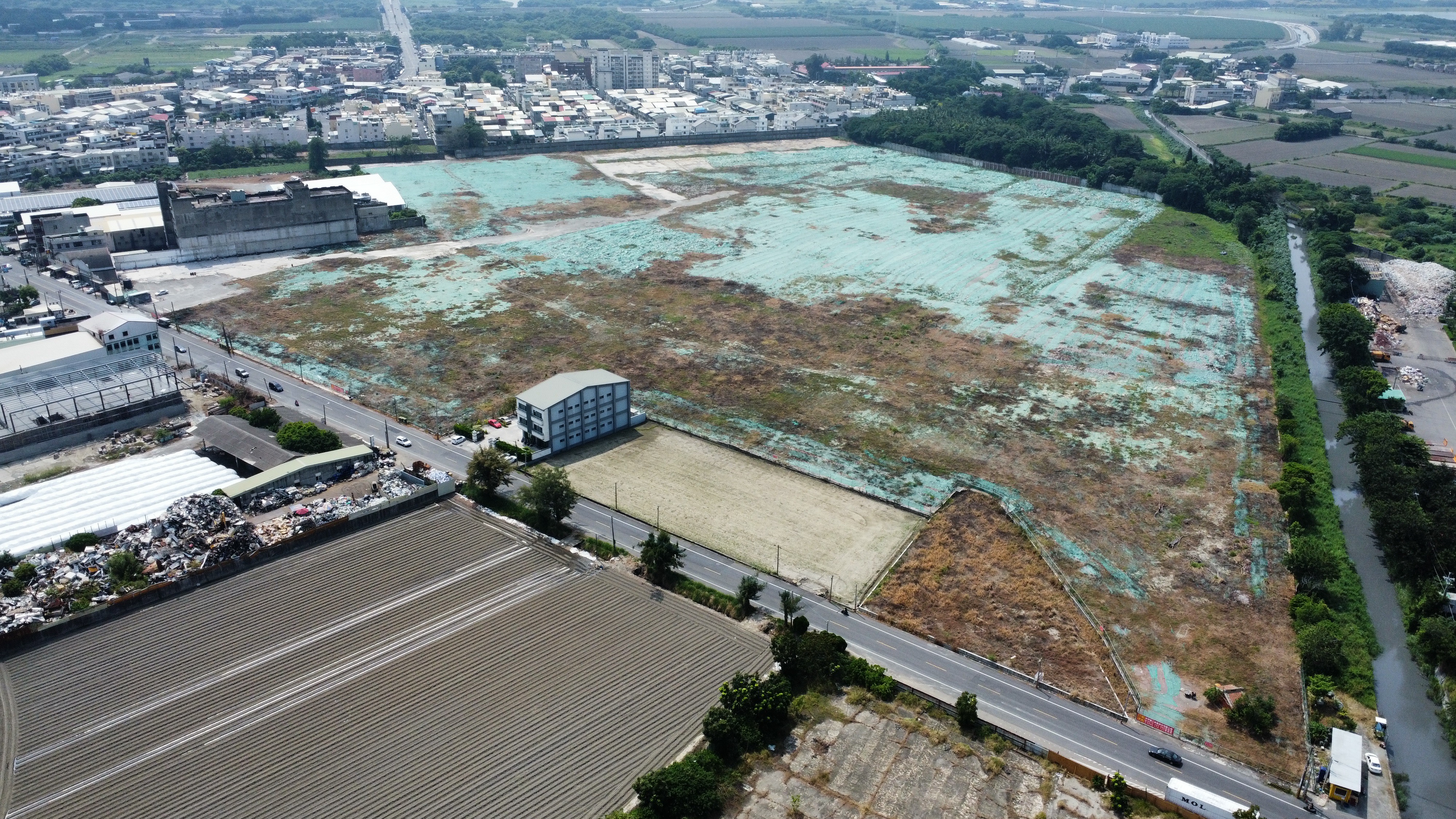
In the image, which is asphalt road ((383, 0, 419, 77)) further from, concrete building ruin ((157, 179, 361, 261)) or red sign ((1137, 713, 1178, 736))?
red sign ((1137, 713, 1178, 736))

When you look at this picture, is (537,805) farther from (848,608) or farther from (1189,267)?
(1189,267)

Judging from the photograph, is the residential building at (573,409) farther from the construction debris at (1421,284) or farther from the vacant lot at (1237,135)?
the vacant lot at (1237,135)

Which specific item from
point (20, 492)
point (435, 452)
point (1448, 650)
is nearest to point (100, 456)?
point (20, 492)

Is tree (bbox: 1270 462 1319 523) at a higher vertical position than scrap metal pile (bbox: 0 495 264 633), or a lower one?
lower

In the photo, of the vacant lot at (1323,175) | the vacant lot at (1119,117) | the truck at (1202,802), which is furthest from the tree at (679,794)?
the vacant lot at (1119,117)

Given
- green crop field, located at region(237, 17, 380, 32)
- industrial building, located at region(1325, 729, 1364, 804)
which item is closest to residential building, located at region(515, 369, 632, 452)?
industrial building, located at region(1325, 729, 1364, 804)

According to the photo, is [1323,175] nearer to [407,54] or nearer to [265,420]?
[265,420]
